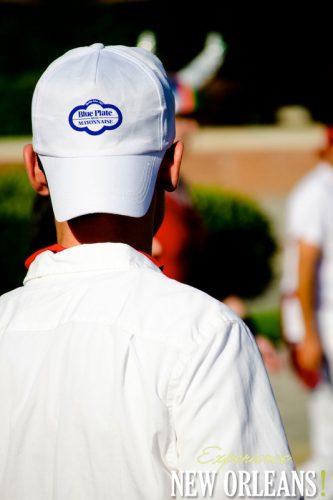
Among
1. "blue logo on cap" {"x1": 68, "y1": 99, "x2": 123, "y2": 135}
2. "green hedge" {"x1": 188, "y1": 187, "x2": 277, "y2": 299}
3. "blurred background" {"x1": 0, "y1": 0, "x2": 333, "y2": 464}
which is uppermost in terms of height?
"blue logo on cap" {"x1": 68, "y1": 99, "x2": 123, "y2": 135}

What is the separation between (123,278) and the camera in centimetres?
196

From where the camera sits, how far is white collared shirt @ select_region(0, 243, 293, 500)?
Result: 181cm

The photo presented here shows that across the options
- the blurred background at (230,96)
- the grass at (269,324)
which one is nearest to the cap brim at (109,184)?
the grass at (269,324)

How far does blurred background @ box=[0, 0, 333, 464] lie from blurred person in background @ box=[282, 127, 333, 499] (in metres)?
5.10

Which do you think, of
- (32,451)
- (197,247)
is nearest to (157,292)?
(32,451)

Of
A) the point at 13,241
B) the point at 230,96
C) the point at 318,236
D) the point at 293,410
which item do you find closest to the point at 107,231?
the point at 318,236

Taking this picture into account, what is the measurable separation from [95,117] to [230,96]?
55.7ft

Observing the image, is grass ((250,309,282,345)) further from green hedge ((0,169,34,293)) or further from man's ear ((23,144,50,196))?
man's ear ((23,144,50,196))

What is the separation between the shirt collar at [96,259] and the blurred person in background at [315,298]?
340 centimetres

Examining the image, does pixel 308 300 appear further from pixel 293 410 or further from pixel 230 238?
pixel 230 238

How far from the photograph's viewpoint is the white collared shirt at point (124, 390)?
5.94 feet

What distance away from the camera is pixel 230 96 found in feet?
61.5

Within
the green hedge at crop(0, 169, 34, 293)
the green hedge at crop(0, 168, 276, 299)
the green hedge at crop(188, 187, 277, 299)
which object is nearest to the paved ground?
the green hedge at crop(0, 168, 276, 299)

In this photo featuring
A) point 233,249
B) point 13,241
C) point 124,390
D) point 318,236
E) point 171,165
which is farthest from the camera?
point 233,249
